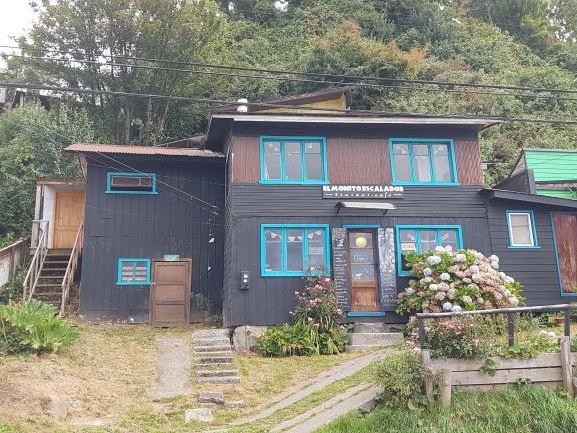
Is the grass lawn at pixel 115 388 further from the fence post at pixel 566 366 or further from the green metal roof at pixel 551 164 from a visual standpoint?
the green metal roof at pixel 551 164

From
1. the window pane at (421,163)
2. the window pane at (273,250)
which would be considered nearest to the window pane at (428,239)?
the window pane at (421,163)

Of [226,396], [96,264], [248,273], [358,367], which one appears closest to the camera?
[226,396]

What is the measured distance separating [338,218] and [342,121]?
8.74ft

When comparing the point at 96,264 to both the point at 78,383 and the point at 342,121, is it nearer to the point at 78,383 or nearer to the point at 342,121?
the point at 78,383

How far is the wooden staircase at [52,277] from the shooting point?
1683cm

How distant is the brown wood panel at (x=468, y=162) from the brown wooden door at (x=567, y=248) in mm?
2680

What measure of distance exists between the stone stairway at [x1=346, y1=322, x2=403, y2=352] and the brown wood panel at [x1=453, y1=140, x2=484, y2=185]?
4958 millimetres

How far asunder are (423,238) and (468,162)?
2.68m

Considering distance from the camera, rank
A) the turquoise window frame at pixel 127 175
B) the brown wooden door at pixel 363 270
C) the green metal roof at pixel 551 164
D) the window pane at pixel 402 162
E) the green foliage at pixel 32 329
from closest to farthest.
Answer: the green foliage at pixel 32 329 → the brown wooden door at pixel 363 270 → the window pane at pixel 402 162 → the turquoise window frame at pixel 127 175 → the green metal roof at pixel 551 164

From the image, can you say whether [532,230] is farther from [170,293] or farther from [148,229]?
[148,229]

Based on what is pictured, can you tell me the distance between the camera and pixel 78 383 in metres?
9.95

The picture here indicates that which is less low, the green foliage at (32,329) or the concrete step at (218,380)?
the green foliage at (32,329)

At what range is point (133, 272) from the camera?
54.7ft

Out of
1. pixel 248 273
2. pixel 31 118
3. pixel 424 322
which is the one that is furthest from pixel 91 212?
pixel 424 322
